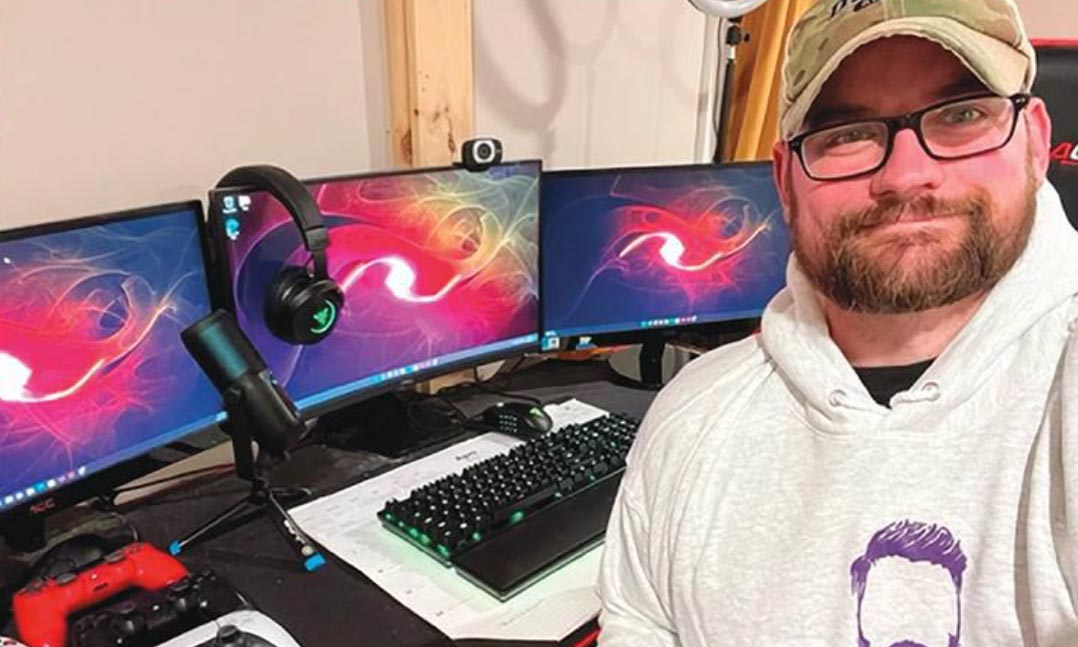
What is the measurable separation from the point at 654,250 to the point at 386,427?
1.95ft

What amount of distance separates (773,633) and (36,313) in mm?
876

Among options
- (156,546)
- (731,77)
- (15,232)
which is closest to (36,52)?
(15,232)

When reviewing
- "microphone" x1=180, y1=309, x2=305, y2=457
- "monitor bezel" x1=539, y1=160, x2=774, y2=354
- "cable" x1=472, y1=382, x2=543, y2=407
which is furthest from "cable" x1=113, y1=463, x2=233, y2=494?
"monitor bezel" x1=539, y1=160, x2=774, y2=354

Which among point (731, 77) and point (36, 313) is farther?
point (731, 77)

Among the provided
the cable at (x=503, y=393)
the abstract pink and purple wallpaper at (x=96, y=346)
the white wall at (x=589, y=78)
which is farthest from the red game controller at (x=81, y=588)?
the white wall at (x=589, y=78)

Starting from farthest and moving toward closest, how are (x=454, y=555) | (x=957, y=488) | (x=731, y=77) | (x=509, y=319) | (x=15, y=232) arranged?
1. (x=731, y=77)
2. (x=509, y=319)
3. (x=454, y=555)
4. (x=15, y=232)
5. (x=957, y=488)

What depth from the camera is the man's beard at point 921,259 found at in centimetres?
81

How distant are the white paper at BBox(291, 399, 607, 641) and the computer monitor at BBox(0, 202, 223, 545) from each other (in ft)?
0.78

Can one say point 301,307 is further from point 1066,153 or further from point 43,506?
point 1066,153

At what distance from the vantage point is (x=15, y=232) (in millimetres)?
932

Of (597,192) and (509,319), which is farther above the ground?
(597,192)

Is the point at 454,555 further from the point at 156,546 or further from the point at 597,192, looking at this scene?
the point at 597,192

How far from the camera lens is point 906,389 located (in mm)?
869

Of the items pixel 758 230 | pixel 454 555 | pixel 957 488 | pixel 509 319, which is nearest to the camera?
pixel 957 488
